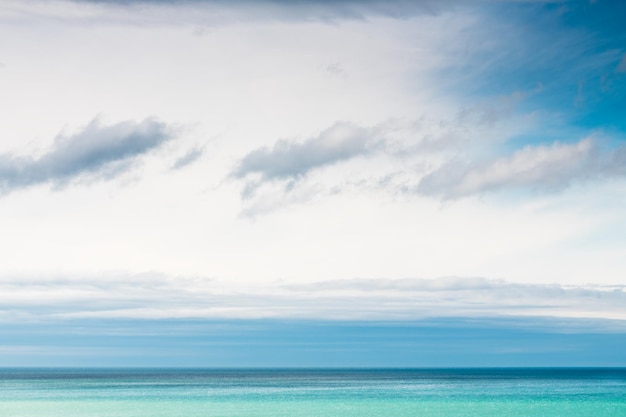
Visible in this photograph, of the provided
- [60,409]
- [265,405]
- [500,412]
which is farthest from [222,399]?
[500,412]

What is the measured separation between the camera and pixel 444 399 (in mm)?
65000

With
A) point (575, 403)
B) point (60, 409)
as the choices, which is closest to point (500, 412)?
point (575, 403)

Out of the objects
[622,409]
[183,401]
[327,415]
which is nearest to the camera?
[327,415]

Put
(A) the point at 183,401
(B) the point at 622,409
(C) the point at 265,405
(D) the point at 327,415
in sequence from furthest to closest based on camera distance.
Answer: (A) the point at 183,401 < (C) the point at 265,405 < (B) the point at 622,409 < (D) the point at 327,415

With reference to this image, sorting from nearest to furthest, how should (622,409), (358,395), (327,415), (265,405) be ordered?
(327,415), (622,409), (265,405), (358,395)

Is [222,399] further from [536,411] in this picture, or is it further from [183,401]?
[536,411]

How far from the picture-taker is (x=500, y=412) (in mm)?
53219

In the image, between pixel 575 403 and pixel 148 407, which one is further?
pixel 575 403

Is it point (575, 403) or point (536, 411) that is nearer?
point (536, 411)

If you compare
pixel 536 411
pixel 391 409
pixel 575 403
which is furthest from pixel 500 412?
pixel 575 403

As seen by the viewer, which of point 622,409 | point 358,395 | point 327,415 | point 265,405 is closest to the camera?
point 327,415

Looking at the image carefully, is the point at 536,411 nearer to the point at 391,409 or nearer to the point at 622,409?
the point at 622,409

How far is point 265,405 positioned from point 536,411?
18.2 meters

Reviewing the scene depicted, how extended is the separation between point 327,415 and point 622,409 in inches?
767
